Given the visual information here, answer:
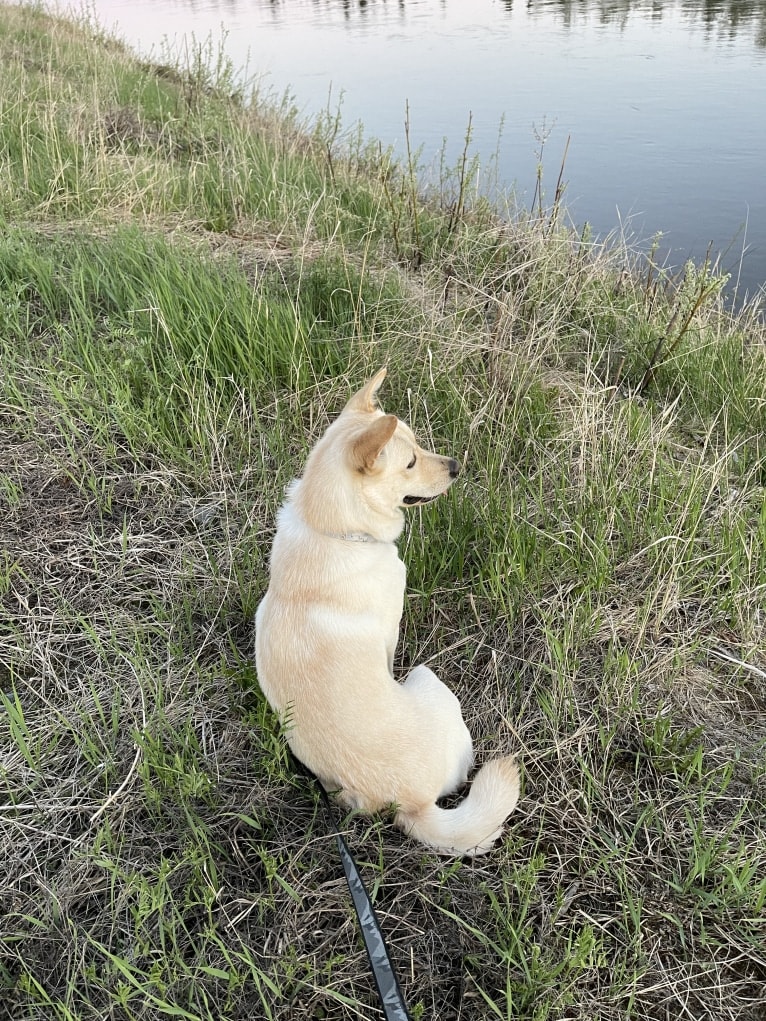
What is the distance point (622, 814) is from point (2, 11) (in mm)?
19361

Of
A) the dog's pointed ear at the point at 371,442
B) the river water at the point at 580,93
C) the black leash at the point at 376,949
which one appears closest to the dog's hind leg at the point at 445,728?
the black leash at the point at 376,949

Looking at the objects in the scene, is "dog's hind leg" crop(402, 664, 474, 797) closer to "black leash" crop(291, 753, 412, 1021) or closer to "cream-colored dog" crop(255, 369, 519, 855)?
"cream-colored dog" crop(255, 369, 519, 855)

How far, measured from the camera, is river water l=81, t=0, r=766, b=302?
714 centimetres

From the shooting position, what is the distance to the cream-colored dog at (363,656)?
1716 millimetres

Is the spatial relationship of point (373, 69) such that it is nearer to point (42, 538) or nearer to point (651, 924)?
point (42, 538)

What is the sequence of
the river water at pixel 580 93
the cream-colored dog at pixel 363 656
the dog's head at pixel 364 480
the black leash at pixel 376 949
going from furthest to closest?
the river water at pixel 580 93 → the dog's head at pixel 364 480 → the cream-colored dog at pixel 363 656 → the black leash at pixel 376 949

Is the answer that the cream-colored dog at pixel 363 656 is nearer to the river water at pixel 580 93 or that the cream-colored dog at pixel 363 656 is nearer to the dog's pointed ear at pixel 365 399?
the dog's pointed ear at pixel 365 399

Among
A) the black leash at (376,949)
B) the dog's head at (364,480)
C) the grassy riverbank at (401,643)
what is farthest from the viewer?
the dog's head at (364,480)

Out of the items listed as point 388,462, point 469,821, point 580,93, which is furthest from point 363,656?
point 580,93

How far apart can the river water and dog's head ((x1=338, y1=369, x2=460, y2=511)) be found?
7.28 feet

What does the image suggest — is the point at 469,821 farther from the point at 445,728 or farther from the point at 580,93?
the point at 580,93

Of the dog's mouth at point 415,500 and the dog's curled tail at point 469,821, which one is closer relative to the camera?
the dog's curled tail at point 469,821

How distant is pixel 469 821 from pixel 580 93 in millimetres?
11943

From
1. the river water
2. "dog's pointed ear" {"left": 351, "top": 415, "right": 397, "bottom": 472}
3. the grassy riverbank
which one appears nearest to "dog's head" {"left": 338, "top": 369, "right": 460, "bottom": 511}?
"dog's pointed ear" {"left": 351, "top": 415, "right": 397, "bottom": 472}
